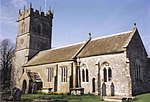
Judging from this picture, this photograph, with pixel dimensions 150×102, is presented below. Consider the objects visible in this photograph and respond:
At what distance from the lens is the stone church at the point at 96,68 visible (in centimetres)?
2677

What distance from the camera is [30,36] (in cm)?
4744

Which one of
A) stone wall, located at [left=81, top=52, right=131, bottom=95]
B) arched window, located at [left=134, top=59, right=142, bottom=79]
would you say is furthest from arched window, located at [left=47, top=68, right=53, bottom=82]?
arched window, located at [left=134, top=59, right=142, bottom=79]

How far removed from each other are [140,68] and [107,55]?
5.77 m

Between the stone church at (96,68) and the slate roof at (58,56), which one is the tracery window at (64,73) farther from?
the slate roof at (58,56)

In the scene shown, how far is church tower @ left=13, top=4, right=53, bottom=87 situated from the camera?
47438 mm

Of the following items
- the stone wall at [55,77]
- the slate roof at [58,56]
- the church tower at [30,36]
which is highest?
the church tower at [30,36]

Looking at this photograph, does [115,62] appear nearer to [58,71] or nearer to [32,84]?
[58,71]

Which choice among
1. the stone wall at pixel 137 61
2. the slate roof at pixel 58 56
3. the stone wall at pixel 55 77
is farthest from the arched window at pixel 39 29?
the stone wall at pixel 137 61

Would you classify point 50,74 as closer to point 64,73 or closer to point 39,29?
point 64,73

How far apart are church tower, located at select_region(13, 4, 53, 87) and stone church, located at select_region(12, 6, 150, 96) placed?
38.3 inches

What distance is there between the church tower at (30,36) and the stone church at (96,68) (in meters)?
0.97

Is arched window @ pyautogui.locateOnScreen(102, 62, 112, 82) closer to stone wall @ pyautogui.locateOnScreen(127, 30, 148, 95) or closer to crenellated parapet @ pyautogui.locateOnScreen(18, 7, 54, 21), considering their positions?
stone wall @ pyautogui.locateOnScreen(127, 30, 148, 95)

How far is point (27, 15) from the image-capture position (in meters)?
48.6

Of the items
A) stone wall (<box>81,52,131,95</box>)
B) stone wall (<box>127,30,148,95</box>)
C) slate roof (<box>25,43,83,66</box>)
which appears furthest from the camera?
slate roof (<box>25,43,83,66</box>)
